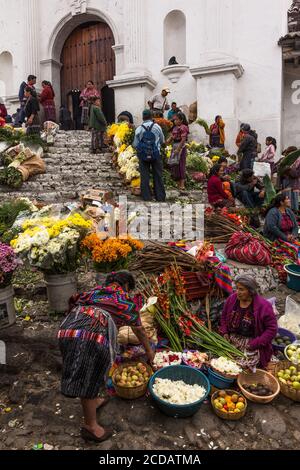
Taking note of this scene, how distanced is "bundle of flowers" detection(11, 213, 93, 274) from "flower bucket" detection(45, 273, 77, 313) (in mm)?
75

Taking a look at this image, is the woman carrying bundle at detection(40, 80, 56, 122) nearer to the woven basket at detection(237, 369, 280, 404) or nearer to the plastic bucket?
the plastic bucket

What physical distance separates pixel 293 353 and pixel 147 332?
1.42 m

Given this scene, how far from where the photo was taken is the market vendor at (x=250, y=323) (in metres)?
3.47

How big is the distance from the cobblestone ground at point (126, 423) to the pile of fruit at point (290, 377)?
149mm

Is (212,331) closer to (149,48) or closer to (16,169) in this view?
(16,169)

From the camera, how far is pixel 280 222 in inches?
250

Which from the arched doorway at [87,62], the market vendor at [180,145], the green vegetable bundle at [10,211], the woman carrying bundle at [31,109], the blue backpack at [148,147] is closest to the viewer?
the green vegetable bundle at [10,211]

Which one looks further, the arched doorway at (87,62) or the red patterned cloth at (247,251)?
the arched doorway at (87,62)

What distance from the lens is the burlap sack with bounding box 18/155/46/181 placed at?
378 inches

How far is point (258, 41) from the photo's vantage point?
481 inches

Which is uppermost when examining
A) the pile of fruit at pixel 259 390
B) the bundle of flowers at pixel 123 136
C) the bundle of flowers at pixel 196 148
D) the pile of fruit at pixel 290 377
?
the bundle of flowers at pixel 123 136

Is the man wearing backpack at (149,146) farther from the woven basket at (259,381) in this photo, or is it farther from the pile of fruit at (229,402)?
the pile of fruit at (229,402)

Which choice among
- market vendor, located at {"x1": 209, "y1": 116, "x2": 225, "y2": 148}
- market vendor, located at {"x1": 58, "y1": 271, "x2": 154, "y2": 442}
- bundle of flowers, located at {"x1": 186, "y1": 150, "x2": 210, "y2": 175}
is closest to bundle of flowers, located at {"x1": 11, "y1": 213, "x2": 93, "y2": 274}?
market vendor, located at {"x1": 58, "y1": 271, "x2": 154, "y2": 442}

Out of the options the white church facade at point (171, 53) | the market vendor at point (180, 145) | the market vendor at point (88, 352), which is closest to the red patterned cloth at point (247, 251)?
the market vendor at point (88, 352)
